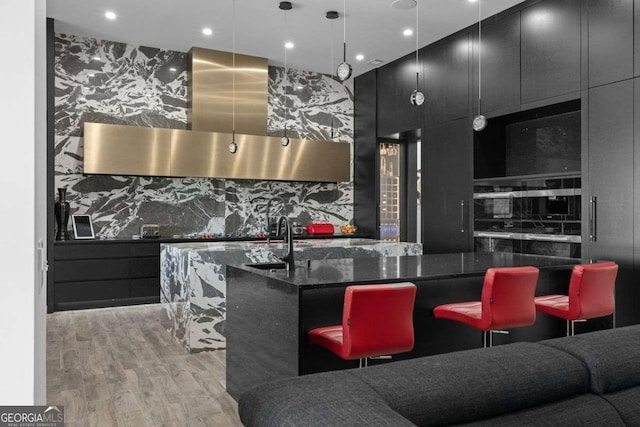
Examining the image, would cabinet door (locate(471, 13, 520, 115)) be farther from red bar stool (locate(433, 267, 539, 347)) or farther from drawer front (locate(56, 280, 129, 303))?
Result: drawer front (locate(56, 280, 129, 303))

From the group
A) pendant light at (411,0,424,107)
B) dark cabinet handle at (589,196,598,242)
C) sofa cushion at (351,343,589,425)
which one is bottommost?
sofa cushion at (351,343,589,425)

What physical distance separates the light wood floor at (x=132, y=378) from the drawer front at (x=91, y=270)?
2.56 ft

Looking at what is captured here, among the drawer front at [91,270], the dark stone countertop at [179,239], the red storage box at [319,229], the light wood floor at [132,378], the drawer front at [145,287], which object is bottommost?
the light wood floor at [132,378]

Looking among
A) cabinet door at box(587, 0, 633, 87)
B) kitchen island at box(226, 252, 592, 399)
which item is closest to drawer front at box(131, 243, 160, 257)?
kitchen island at box(226, 252, 592, 399)

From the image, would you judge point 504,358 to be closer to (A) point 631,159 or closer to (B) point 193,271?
(B) point 193,271

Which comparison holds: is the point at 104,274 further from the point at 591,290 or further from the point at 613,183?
the point at 613,183

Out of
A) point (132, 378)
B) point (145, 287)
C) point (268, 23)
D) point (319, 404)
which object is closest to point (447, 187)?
point (268, 23)

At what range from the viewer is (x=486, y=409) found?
1348 millimetres

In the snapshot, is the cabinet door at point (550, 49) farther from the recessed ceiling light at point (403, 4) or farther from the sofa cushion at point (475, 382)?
the sofa cushion at point (475, 382)

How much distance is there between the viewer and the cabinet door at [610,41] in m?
4.50

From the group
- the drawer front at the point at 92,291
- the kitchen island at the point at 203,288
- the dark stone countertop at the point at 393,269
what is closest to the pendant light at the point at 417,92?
the dark stone countertop at the point at 393,269

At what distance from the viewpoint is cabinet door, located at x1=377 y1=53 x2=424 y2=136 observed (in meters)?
7.14

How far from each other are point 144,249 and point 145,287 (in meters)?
0.48

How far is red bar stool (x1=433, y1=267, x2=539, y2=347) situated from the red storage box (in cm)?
467
